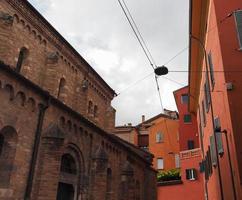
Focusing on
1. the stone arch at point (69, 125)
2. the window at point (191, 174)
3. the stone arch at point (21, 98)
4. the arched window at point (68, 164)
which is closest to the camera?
the stone arch at point (21, 98)

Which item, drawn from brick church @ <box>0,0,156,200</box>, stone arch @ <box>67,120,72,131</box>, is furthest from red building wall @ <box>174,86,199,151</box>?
stone arch @ <box>67,120,72,131</box>

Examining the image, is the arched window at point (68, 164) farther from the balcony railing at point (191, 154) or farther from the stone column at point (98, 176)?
the balcony railing at point (191, 154)

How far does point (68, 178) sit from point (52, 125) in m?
3.08

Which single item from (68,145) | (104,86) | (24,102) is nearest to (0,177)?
(24,102)

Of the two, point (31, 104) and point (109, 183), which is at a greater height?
point (31, 104)

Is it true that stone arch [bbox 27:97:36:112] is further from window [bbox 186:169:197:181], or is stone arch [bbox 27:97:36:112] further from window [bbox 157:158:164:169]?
window [bbox 157:158:164:169]

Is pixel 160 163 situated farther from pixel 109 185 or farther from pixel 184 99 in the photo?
pixel 109 185

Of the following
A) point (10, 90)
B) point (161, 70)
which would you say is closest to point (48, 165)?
point (10, 90)

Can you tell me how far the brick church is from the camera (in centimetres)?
1007

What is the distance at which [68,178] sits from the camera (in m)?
13.4

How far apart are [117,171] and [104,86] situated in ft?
28.5

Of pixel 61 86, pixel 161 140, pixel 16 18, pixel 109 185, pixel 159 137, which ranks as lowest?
pixel 109 185

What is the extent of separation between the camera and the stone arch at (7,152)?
966 centimetres

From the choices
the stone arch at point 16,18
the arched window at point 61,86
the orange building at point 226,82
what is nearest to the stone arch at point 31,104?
the stone arch at point 16,18
